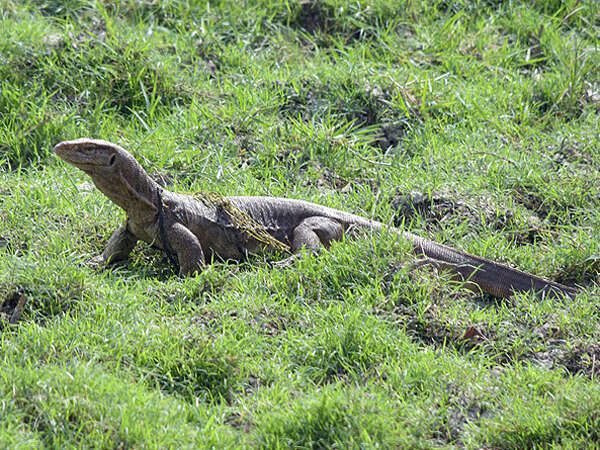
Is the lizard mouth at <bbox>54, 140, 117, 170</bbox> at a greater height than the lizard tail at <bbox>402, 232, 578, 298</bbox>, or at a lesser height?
greater

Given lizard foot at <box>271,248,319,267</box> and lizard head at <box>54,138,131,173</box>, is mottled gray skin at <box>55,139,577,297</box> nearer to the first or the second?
lizard head at <box>54,138,131,173</box>

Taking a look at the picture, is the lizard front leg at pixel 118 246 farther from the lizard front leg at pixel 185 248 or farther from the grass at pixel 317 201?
the lizard front leg at pixel 185 248

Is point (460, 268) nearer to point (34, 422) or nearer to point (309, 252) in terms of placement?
point (309, 252)

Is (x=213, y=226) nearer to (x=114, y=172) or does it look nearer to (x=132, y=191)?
(x=132, y=191)

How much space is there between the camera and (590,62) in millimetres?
9383

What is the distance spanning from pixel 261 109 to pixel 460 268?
304 centimetres

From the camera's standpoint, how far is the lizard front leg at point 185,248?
247 inches

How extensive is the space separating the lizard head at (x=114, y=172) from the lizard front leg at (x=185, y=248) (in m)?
0.22

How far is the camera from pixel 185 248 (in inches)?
249

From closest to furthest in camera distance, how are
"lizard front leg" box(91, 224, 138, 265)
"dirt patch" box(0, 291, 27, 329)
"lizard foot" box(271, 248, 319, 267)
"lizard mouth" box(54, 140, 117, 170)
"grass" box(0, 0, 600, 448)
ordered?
1. "grass" box(0, 0, 600, 448)
2. "dirt patch" box(0, 291, 27, 329)
3. "lizard mouth" box(54, 140, 117, 170)
4. "lizard foot" box(271, 248, 319, 267)
5. "lizard front leg" box(91, 224, 138, 265)

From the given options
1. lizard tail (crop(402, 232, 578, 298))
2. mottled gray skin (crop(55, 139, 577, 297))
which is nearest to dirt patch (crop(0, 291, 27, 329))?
mottled gray skin (crop(55, 139, 577, 297))

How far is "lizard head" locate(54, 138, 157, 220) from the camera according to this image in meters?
6.11

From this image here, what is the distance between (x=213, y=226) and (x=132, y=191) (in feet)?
2.25

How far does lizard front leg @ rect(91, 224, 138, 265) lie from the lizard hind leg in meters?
1.25
